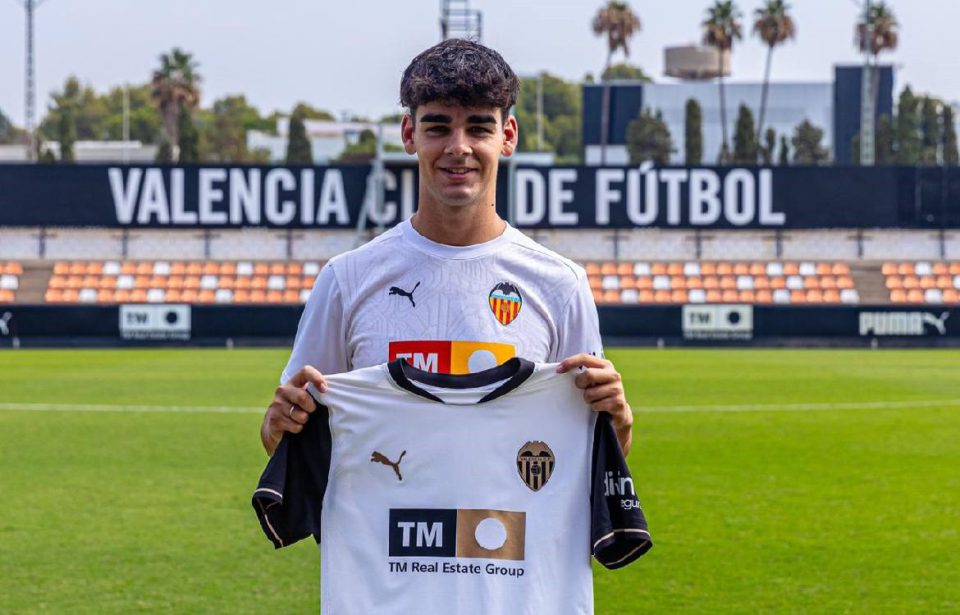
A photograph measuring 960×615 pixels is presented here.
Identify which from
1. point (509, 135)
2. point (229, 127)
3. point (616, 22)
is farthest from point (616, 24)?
point (509, 135)

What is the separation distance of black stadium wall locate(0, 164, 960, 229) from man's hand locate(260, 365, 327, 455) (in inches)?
1595

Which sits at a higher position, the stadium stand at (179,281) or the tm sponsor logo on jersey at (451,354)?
the tm sponsor logo on jersey at (451,354)

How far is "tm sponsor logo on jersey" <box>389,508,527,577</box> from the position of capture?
12.7 ft

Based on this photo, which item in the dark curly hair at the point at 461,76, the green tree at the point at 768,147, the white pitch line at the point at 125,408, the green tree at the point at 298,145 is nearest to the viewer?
the dark curly hair at the point at 461,76

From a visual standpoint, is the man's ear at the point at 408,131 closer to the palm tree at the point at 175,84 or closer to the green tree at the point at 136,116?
the palm tree at the point at 175,84

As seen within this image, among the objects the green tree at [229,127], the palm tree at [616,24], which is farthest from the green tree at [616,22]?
the green tree at [229,127]

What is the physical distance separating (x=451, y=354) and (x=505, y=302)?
193mm

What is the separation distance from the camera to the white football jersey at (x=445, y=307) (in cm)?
384

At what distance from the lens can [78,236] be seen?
46531 millimetres

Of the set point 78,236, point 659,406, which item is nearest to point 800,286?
point 78,236

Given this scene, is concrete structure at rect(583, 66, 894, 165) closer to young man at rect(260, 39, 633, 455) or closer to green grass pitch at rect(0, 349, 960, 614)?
green grass pitch at rect(0, 349, 960, 614)

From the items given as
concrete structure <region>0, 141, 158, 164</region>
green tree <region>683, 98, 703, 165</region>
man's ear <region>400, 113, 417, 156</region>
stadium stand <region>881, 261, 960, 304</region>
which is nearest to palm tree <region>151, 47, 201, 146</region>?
concrete structure <region>0, 141, 158, 164</region>

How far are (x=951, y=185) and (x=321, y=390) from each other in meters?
42.7

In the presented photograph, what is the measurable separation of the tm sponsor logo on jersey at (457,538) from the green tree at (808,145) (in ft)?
298
